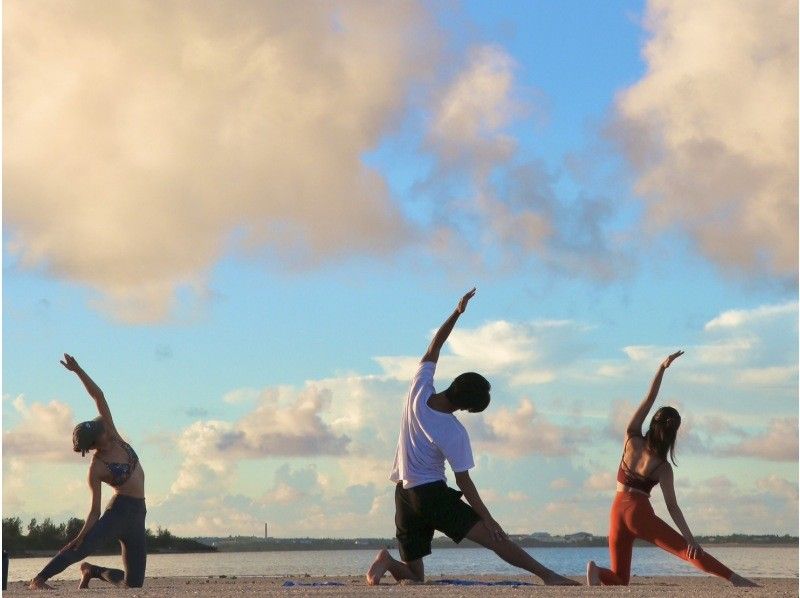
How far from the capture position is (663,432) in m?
9.52

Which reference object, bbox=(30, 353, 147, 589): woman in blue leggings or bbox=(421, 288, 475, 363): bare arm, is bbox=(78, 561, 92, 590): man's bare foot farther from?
bbox=(421, 288, 475, 363): bare arm

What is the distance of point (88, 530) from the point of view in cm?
1001

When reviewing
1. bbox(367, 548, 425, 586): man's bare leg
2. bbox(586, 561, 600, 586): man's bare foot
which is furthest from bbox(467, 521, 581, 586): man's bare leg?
bbox(367, 548, 425, 586): man's bare leg

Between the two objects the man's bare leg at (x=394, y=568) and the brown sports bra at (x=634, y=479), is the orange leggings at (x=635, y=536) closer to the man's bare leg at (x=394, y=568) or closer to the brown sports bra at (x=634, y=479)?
the brown sports bra at (x=634, y=479)

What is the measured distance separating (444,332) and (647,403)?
1.94 metres

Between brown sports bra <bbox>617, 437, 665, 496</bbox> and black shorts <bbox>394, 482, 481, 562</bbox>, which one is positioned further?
brown sports bra <bbox>617, 437, 665, 496</bbox>

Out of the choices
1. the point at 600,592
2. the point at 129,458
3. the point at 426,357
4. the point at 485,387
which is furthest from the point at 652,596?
the point at 129,458

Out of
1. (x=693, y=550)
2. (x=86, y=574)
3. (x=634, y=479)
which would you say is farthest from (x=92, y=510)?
(x=693, y=550)

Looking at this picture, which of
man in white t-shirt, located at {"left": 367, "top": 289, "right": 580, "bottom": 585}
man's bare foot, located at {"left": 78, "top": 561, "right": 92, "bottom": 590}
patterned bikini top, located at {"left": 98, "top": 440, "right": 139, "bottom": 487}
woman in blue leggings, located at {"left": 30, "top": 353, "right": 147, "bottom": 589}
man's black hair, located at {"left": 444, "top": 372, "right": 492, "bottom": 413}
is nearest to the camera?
man's black hair, located at {"left": 444, "top": 372, "right": 492, "bottom": 413}

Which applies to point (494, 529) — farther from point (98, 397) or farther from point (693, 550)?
point (98, 397)

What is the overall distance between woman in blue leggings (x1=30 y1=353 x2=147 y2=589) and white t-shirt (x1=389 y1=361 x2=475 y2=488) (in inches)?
107

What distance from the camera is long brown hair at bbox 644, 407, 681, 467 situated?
9.52m

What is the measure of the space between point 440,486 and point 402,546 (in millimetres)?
699

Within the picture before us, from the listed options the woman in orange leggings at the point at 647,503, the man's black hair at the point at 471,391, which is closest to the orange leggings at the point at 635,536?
the woman in orange leggings at the point at 647,503
